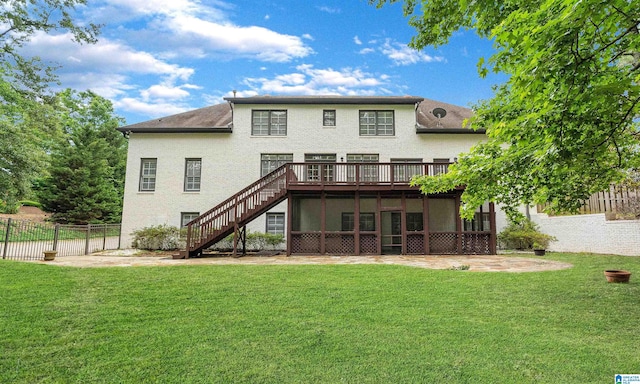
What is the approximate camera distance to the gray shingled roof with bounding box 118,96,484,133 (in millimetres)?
17141

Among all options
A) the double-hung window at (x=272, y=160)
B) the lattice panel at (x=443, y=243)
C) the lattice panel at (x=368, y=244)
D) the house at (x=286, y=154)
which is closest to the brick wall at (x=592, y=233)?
the house at (x=286, y=154)

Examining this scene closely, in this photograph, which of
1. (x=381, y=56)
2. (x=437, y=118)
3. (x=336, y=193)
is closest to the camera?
(x=336, y=193)

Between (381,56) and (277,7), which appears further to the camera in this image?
(381,56)

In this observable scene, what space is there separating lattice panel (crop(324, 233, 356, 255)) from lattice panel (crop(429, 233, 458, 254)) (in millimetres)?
3473

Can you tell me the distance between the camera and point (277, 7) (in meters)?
11.7

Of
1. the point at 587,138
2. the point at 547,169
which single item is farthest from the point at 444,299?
the point at 587,138

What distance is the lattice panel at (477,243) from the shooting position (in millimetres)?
14078

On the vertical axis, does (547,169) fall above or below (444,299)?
above

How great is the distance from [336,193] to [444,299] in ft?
29.3

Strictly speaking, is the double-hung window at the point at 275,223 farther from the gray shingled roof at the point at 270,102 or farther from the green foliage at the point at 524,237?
the green foliage at the point at 524,237

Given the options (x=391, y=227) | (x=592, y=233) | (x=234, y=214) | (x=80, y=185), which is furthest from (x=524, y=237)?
(x=80, y=185)

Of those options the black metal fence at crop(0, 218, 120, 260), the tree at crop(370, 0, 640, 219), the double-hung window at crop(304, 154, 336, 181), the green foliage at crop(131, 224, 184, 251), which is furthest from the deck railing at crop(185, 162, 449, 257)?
the tree at crop(370, 0, 640, 219)

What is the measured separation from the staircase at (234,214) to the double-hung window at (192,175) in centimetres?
411

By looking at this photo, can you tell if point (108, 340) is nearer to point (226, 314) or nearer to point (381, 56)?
point (226, 314)
